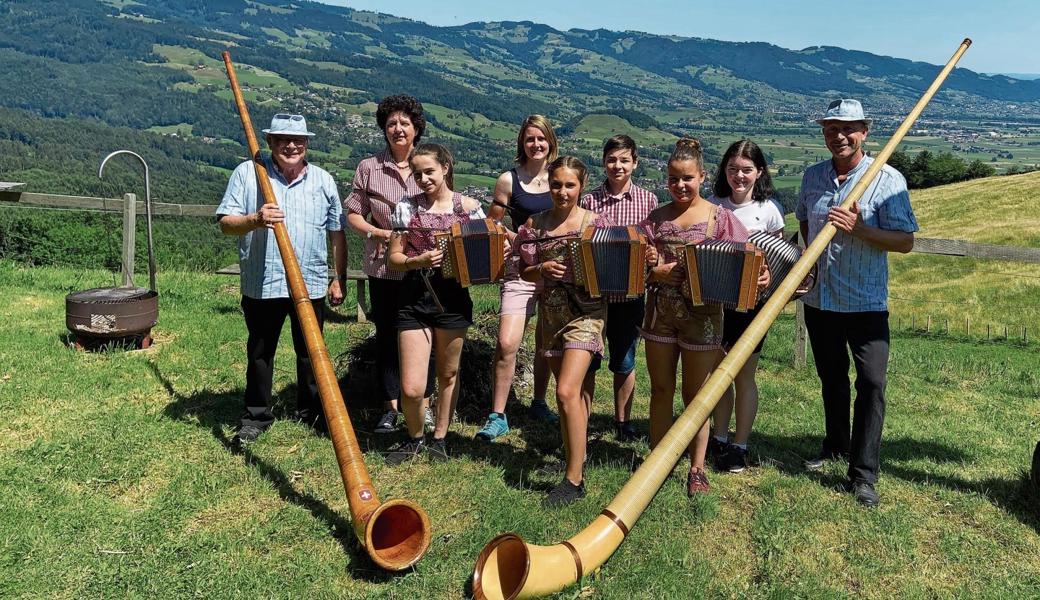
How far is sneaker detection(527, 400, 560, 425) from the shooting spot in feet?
21.5

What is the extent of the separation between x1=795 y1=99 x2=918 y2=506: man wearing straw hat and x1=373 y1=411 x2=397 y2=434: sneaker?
334 centimetres

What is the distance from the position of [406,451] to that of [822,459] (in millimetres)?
3152

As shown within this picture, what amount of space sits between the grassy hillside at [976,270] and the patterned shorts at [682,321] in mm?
13340

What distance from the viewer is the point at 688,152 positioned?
4559 millimetres

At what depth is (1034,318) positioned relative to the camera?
21922 mm

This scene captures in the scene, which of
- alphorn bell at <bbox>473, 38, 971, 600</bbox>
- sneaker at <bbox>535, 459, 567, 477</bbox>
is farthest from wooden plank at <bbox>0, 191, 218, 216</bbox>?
alphorn bell at <bbox>473, 38, 971, 600</bbox>

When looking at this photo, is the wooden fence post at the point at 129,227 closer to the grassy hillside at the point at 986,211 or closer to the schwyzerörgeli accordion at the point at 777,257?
the schwyzerörgeli accordion at the point at 777,257

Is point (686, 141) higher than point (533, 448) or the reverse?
higher

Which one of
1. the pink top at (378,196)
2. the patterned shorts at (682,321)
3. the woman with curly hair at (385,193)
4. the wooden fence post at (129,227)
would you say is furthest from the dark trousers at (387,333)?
the wooden fence post at (129,227)

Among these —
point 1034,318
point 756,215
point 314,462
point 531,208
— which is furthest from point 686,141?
point 1034,318

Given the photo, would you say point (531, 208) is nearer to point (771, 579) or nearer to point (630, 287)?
point (630, 287)

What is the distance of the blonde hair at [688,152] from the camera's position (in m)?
4.51

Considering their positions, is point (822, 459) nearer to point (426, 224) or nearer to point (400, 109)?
point (426, 224)

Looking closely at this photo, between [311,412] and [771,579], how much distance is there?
3738mm
